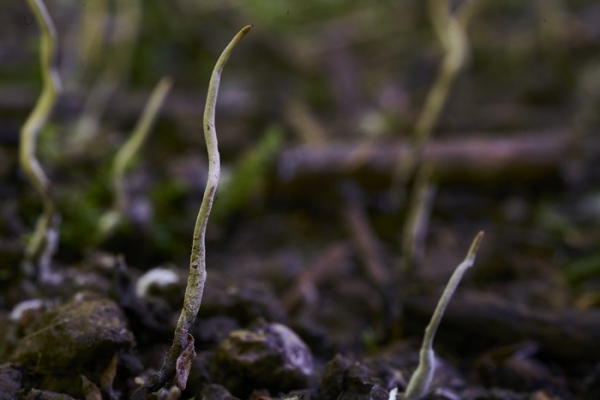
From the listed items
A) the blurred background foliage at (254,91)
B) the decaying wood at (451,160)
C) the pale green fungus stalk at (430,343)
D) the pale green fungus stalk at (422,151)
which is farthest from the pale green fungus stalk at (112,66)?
the pale green fungus stalk at (430,343)

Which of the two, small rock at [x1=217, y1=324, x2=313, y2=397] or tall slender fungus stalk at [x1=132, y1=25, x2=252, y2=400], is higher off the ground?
tall slender fungus stalk at [x1=132, y1=25, x2=252, y2=400]

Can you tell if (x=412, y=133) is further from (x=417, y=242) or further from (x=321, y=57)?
(x=321, y=57)

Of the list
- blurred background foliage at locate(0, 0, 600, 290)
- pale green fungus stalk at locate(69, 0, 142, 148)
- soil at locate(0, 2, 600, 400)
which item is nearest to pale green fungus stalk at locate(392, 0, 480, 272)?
soil at locate(0, 2, 600, 400)

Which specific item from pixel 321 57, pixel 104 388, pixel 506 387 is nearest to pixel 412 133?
pixel 321 57

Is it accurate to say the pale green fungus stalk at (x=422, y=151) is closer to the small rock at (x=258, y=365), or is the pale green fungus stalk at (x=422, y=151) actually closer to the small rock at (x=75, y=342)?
the small rock at (x=258, y=365)

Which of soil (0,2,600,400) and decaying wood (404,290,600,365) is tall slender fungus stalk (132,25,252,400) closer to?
soil (0,2,600,400)
